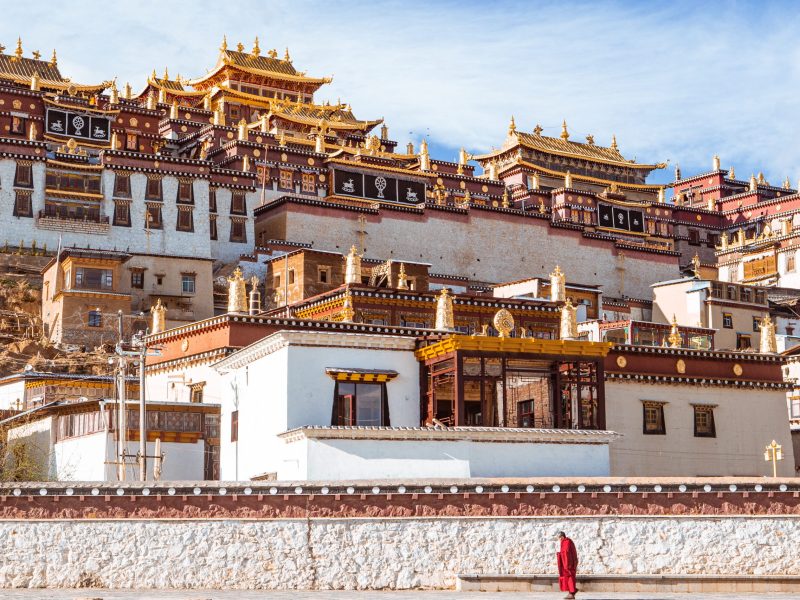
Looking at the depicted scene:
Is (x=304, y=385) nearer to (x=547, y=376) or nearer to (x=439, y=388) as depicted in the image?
(x=439, y=388)

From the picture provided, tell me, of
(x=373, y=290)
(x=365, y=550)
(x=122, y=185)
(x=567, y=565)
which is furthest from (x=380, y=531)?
(x=122, y=185)

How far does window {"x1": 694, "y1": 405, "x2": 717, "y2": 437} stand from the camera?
4138 cm

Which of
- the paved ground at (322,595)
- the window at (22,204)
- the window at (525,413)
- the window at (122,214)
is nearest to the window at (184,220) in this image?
the window at (122,214)

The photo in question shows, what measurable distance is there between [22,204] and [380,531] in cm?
4101

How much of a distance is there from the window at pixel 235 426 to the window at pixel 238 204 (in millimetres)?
33384

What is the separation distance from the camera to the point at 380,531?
2566 cm

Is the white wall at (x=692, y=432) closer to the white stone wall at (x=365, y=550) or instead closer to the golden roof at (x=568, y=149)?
the white stone wall at (x=365, y=550)

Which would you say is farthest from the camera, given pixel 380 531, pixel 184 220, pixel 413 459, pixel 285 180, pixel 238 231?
pixel 285 180

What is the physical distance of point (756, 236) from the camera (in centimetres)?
8800

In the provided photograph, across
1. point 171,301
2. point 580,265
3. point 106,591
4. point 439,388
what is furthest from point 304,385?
point 580,265

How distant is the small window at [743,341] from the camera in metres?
63.7

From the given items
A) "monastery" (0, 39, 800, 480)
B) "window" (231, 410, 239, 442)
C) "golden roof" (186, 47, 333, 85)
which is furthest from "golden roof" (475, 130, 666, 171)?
"window" (231, 410, 239, 442)

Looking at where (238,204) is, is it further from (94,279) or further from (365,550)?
(365,550)

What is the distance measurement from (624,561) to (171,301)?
1446 inches
